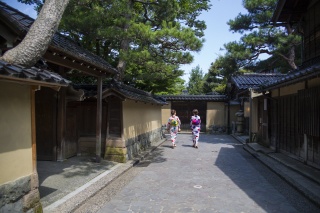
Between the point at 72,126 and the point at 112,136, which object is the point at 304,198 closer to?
the point at 112,136

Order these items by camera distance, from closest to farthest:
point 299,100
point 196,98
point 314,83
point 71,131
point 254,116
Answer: point 314,83, point 299,100, point 71,131, point 254,116, point 196,98

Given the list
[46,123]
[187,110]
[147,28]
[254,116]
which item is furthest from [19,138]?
[187,110]

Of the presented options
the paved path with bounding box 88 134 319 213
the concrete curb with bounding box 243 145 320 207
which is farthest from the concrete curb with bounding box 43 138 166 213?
the concrete curb with bounding box 243 145 320 207

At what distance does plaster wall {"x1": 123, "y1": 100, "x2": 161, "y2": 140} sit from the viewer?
40.3ft

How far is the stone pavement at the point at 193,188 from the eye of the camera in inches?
249

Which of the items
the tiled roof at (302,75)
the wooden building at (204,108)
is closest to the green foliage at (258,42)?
the wooden building at (204,108)

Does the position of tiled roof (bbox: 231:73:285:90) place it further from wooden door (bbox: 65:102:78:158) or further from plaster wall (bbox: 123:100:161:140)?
wooden door (bbox: 65:102:78:158)

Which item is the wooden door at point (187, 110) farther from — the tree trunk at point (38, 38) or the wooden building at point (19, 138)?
the wooden building at point (19, 138)

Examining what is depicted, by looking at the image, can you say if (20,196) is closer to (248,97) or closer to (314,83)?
(314,83)

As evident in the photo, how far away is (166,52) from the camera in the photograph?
13.4 m

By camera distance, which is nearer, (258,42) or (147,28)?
(147,28)

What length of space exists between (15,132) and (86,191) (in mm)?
2835

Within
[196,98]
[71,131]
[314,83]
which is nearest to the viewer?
[314,83]

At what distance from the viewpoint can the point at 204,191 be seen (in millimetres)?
7668
